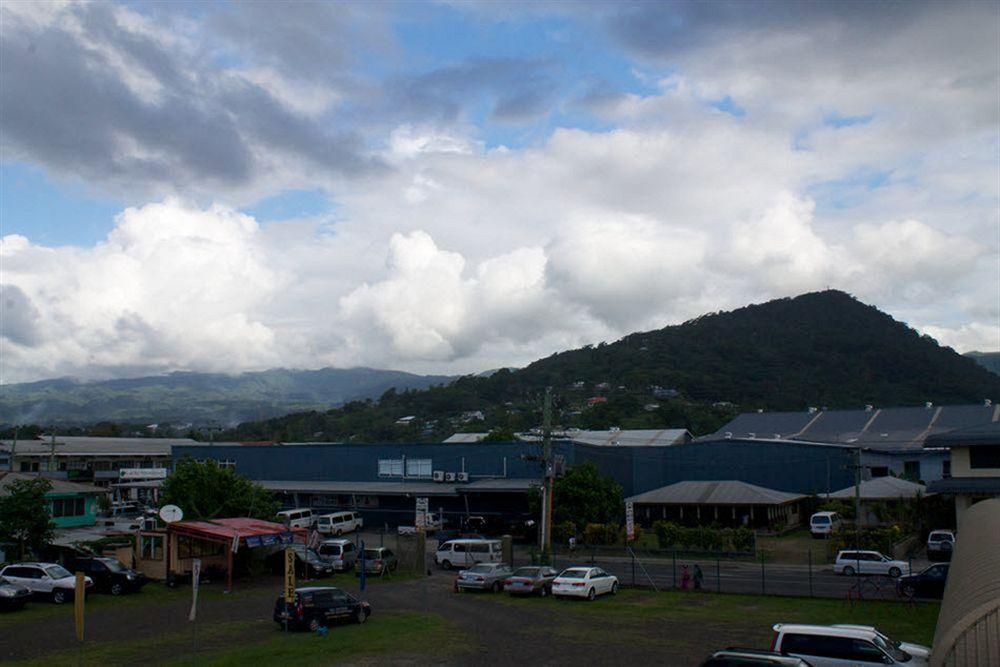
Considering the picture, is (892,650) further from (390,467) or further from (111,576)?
(390,467)

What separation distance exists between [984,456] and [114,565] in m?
42.3

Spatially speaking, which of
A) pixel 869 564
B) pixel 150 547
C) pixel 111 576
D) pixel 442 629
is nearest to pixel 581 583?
pixel 442 629

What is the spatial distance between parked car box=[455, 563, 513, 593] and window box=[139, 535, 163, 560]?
491 inches

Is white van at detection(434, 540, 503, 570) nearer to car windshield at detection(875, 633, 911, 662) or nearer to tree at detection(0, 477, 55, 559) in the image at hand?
tree at detection(0, 477, 55, 559)

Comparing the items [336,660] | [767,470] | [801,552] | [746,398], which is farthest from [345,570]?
[746,398]

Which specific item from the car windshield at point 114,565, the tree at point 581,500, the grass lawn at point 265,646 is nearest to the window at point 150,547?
the car windshield at point 114,565

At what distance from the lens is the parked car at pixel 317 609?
24.5 meters

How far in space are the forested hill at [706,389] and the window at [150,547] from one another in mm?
100843

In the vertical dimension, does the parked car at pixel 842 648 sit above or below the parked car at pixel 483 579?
above

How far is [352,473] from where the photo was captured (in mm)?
69812

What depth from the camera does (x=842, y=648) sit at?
54.5ft

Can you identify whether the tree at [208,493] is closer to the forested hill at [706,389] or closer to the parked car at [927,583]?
the parked car at [927,583]

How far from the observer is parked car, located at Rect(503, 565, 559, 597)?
3148cm

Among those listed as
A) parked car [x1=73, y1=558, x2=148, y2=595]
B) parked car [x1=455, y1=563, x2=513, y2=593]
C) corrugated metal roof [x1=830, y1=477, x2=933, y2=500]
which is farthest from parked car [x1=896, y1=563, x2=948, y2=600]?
parked car [x1=73, y1=558, x2=148, y2=595]
